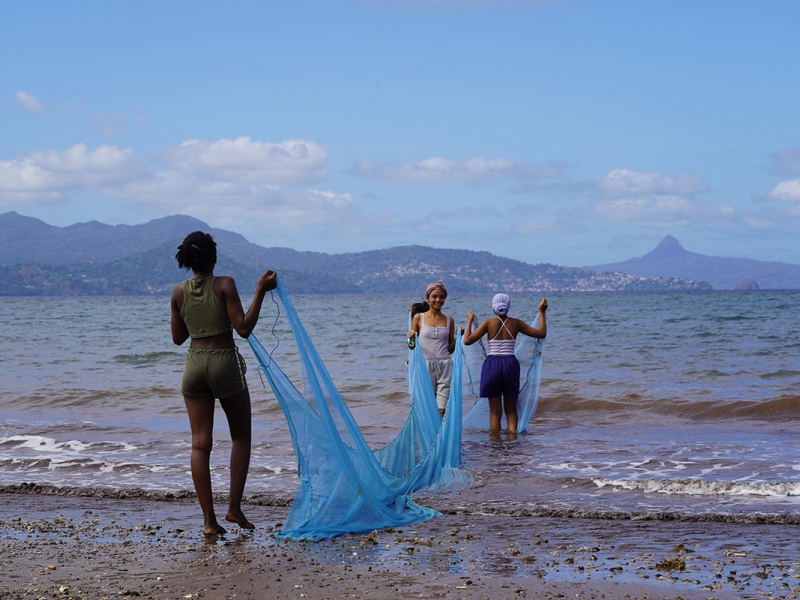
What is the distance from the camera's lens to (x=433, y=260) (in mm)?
182500

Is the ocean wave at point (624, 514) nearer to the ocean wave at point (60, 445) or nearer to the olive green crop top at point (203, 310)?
the olive green crop top at point (203, 310)

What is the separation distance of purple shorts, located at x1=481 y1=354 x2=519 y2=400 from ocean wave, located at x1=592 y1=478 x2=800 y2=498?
257 cm

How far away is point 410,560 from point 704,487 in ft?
10.7

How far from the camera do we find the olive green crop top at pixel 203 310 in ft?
17.0

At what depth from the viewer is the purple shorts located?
9883 mm

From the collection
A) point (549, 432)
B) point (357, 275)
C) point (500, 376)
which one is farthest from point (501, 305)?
point (357, 275)

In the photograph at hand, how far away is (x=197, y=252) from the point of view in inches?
204

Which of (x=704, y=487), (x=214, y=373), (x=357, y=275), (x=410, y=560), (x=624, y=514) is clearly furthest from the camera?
(x=357, y=275)

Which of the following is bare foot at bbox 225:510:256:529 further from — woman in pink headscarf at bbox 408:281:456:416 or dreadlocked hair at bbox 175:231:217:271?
woman in pink headscarf at bbox 408:281:456:416

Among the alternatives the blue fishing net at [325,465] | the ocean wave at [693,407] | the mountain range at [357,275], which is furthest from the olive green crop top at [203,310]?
the mountain range at [357,275]

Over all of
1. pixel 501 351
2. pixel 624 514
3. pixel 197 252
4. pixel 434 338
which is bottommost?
pixel 624 514

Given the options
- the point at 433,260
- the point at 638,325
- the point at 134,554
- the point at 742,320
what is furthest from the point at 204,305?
the point at 433,260

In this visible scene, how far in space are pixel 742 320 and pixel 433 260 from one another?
14089 centimetres

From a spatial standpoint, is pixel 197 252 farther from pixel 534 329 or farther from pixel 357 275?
pixel 357 275
